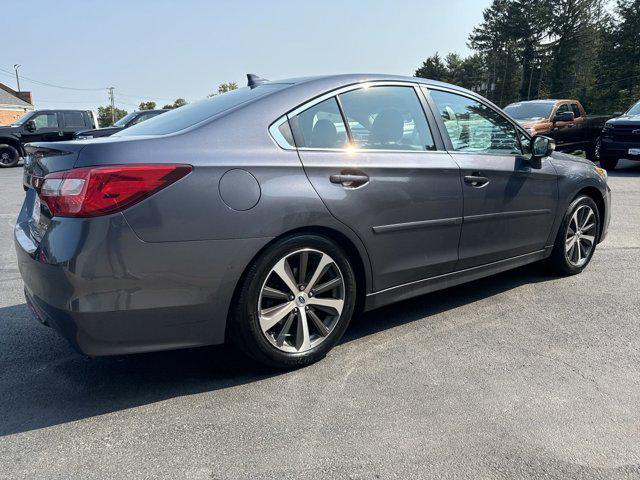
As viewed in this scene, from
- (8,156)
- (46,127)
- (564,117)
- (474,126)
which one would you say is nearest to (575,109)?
(564,117)

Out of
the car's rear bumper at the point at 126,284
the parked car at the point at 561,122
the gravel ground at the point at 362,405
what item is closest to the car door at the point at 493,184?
the gravel ground at the point at 362,405

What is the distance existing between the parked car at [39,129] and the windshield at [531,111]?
13.8 meters

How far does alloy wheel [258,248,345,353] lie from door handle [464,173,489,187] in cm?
123

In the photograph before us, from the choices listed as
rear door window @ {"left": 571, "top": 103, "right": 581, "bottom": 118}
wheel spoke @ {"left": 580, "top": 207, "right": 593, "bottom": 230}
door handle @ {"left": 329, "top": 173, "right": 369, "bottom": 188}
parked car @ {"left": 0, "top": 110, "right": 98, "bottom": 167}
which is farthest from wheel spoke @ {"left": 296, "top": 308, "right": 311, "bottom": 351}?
parked car @ {"left": 0, "top": 110, "right": 98, "bottom": 167}

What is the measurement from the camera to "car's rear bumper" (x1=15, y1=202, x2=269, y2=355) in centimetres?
231

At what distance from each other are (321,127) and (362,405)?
153cm

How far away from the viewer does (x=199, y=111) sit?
309 centimetres

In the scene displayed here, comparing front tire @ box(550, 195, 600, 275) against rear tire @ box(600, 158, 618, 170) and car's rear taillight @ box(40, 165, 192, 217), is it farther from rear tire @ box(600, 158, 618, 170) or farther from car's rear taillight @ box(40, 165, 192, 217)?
rear tire @ box(600, 158, 618, 170)

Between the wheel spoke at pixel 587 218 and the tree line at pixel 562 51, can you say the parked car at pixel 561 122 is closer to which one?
the wheel spoke at pixel 587 218

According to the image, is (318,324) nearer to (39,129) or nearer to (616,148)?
(616,148)

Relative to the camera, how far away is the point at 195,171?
2467mm

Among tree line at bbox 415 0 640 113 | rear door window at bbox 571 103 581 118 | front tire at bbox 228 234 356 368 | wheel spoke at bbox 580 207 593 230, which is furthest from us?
tree line at bbox 415 0 640 113

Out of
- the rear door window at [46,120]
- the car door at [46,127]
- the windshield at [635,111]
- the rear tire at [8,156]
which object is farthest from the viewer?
the rear door window at [46,120]

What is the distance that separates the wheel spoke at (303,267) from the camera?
9.28ft
